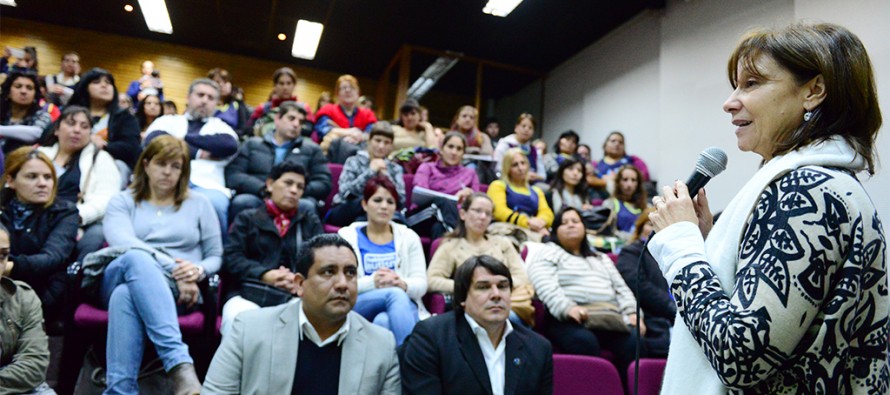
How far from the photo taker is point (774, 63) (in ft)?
2.73

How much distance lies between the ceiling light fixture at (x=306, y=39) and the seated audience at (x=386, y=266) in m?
4.67

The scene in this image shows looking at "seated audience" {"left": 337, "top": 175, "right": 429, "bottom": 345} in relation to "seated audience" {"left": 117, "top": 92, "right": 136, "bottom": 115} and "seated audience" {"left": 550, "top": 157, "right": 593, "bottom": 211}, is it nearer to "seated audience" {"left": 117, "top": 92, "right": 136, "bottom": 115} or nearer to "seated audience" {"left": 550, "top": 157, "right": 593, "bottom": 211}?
"seated audience" {"left": 117, "top": 92, "right": 136, "bottom": 115}

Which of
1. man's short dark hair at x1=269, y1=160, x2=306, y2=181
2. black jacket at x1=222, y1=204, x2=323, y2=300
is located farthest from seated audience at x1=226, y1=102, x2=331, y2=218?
black jacket at x1=222, y1=204, x2=323, y2=300

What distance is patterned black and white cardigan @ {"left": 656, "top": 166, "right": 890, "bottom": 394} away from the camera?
2.32 ft

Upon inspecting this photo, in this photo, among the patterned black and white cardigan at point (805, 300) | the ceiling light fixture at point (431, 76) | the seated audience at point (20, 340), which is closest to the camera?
the patterned black and white cardigan at point (805, 300)

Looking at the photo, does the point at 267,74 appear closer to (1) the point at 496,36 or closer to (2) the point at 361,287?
(1) the point at 496,36

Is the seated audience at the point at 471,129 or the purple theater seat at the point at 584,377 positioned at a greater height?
the seated audience at the point at 471,129

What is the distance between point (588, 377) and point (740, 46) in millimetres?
1836

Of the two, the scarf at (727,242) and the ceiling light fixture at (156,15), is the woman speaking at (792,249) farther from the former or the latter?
the ceiling light fixture at (156,15)

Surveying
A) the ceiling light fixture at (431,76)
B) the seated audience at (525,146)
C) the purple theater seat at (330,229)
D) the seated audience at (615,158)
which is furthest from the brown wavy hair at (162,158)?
the ceiling light fixture at (431,76)

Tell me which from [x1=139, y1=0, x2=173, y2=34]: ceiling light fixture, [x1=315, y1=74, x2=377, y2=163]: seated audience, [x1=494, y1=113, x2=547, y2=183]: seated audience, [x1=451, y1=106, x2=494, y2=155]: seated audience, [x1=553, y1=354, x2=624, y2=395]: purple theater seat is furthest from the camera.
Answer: [x1=139, y1=0, x2=173, y2=34]: ceiling light fixture

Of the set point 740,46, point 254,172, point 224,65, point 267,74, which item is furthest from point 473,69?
point 740,46

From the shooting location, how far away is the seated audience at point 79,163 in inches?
122

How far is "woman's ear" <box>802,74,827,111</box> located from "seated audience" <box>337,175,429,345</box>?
1.99 meters
